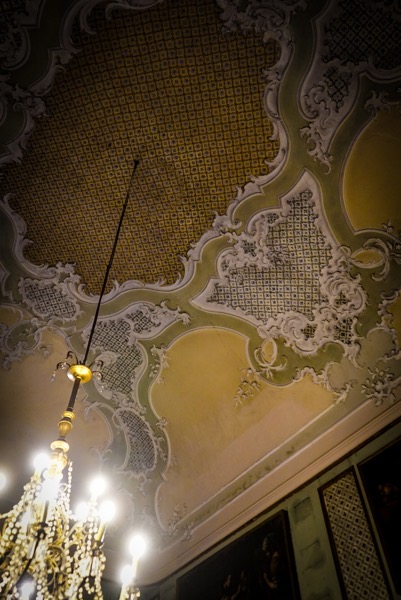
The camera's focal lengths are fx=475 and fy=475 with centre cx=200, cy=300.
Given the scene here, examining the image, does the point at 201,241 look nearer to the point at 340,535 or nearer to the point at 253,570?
the point at 340,535

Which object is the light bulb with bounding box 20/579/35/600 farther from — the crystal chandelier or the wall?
the wall

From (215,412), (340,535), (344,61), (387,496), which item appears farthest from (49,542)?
(344,61)

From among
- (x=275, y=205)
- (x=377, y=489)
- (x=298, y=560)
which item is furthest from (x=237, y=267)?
(x=298, y=560)

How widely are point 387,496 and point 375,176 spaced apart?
10.3 feet

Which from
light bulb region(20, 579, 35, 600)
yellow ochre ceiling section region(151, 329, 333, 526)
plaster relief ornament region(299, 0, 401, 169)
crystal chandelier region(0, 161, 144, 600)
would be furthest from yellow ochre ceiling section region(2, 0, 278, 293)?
light bulb region(20, 579, 35, 600)

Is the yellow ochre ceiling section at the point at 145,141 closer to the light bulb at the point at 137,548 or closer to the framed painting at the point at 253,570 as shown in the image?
the light bulb at the point at 137,548

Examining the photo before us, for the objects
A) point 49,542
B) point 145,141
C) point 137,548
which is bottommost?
point 49,542

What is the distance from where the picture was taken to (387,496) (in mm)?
4410

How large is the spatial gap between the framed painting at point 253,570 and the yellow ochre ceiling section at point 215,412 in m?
0.89

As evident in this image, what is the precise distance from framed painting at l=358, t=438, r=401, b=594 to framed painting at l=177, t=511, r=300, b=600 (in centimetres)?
109

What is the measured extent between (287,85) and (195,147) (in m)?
1.11

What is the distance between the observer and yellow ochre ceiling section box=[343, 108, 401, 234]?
184 inches

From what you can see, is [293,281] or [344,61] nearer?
[344,61]

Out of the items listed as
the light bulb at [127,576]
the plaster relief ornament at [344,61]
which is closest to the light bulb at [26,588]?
the light bulb at [127,576]
